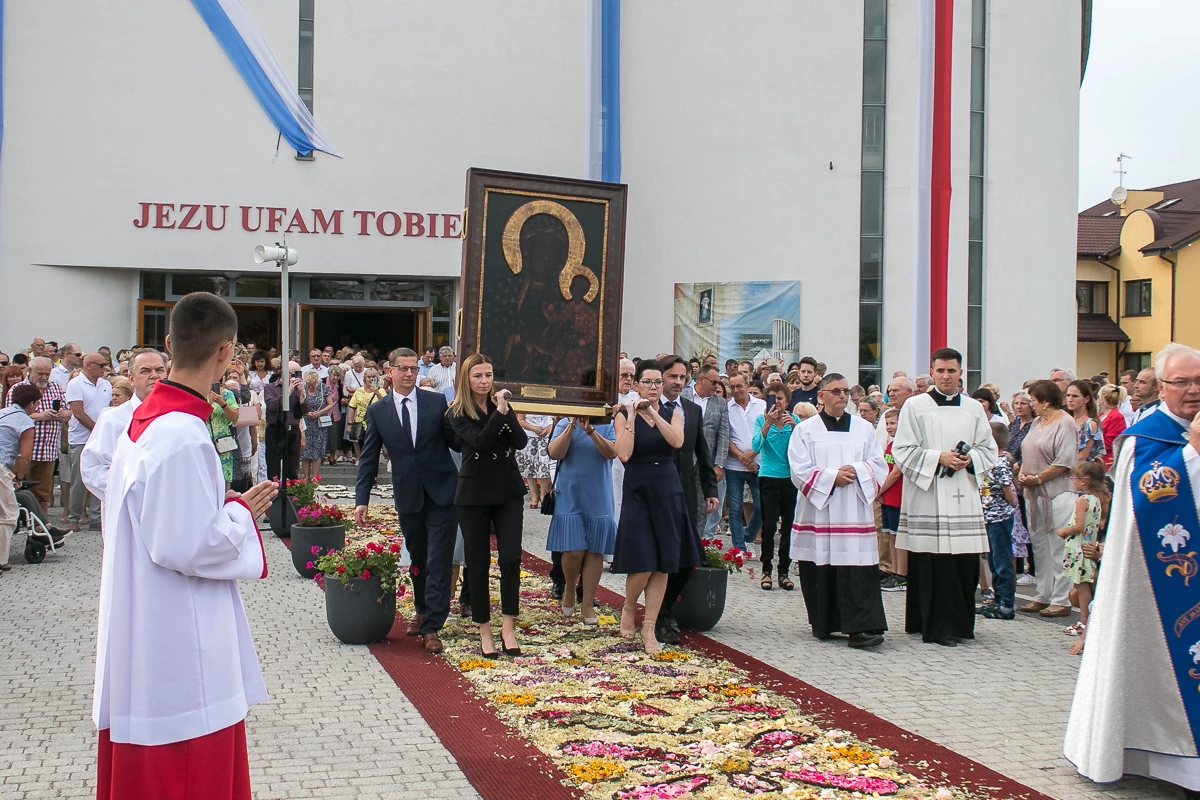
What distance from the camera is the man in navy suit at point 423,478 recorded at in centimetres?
834

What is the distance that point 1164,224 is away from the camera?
43562 millimetres

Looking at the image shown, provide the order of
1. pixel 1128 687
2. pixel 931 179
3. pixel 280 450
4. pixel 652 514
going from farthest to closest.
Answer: pixel 280 450
pixel 931 179
pixel 652 514
pixel 1128 687

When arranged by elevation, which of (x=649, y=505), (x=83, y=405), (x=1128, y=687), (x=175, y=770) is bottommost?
(x=1128, y=687)

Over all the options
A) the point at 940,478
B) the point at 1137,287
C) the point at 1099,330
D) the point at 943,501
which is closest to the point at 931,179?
the point at 940,478

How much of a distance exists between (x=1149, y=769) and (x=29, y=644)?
7313 mm

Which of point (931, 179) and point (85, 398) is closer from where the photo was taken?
point (85, 398)

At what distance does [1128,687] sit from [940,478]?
3559 mm

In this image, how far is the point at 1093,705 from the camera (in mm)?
5688

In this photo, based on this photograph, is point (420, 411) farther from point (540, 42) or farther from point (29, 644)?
point (540, 42)

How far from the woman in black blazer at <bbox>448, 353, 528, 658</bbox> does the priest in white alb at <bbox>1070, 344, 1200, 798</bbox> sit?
12.5ft

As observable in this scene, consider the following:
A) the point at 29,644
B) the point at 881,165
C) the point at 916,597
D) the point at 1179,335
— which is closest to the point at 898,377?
the point at 916,597

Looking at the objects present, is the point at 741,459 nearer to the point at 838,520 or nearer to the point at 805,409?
the point at 805,409

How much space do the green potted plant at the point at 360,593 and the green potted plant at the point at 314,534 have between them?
8.89ft

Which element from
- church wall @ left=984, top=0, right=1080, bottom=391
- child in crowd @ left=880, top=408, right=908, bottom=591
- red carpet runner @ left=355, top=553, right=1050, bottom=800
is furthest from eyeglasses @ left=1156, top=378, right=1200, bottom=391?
church wall @ left=984, top=0, right=1080, bottom=391
